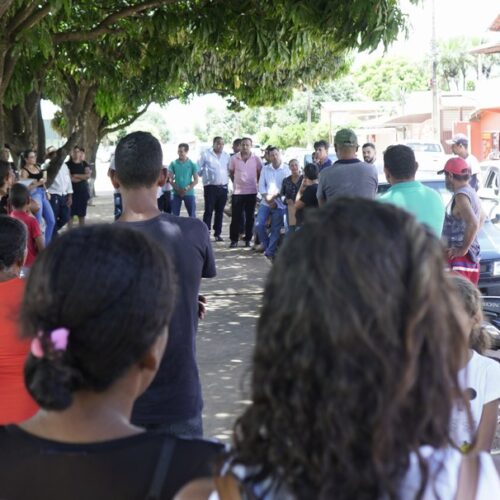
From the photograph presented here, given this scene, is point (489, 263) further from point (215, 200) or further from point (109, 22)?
point (215, 200)

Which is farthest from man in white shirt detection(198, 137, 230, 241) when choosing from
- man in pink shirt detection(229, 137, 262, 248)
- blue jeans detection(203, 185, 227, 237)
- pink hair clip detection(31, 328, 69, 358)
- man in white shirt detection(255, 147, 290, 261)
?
pink hair clip detection(31, 328, 69, 358)

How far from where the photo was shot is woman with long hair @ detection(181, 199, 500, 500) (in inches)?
57.1

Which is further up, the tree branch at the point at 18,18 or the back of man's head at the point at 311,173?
the tree branch at the point at 18,18

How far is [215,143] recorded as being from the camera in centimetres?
1639

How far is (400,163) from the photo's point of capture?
5.99 metres

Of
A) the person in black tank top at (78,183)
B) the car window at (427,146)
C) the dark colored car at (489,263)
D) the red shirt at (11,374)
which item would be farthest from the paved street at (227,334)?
the car window at (427,146)

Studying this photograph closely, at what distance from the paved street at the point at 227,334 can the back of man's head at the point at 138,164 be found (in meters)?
0.84

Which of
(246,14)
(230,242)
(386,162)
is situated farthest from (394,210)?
(230,242)

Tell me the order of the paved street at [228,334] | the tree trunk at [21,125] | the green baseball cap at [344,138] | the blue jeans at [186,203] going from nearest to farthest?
the paved street at [228,334] → the green baseball cap at [344,138] → the tree trunk at [21,125] → the blue jeans at [186,203]

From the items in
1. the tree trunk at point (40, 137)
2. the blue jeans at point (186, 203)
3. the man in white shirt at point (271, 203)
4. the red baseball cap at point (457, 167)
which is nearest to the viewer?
the red baseball cap at point (457, 167)

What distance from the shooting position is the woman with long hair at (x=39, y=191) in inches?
428

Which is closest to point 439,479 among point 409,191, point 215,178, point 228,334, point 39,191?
point 409,191

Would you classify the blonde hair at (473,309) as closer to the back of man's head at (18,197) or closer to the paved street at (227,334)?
the paved street at (227,334)

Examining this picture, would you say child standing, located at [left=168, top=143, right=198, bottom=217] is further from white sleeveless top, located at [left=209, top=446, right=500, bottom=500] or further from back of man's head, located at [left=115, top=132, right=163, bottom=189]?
white sleeveless top, located at [left=209, top=446, right=500, bottom=500]
